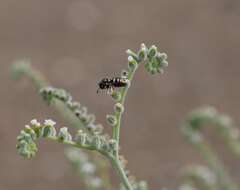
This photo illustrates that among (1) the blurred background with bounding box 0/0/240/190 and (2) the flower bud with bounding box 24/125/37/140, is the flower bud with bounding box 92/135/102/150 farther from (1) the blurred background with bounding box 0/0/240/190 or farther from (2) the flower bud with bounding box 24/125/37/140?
(1) the blurred background with bounding box 0/0/240/190

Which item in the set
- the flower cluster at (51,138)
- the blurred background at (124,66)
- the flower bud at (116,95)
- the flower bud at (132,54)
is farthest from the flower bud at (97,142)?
the blurred background at (124,66)

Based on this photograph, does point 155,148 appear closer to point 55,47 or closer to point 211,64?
point 211,64

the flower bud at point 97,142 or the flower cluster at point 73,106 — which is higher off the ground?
the flower cluster at point 73,106

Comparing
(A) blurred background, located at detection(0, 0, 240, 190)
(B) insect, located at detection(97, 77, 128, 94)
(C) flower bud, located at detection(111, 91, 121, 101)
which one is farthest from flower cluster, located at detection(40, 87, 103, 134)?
(A) blurred background, located at detection(0, 0, 240, 190)

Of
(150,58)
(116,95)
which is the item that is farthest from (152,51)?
Answer: (116,95)

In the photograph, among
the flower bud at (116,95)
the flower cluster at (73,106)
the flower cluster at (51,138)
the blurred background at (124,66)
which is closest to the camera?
the flower cluster at (51,138)

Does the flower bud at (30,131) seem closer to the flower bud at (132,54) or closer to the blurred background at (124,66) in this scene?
the flower bud at (132,54)

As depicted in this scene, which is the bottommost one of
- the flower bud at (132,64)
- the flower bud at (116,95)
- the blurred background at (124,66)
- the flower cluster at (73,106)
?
the flower bud at (116,95)

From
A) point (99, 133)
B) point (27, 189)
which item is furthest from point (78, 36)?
point (99, 133)
